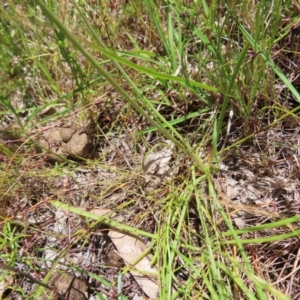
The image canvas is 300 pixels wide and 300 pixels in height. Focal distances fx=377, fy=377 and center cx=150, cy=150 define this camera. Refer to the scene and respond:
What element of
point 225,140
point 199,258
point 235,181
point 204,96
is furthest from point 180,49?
point 199,258

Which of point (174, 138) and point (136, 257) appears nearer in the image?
point (174, 138)

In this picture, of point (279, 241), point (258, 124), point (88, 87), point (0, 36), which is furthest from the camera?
point (0, 36)

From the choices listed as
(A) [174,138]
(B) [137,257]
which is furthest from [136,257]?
(A) [174,138]

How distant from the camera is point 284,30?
1199 mm

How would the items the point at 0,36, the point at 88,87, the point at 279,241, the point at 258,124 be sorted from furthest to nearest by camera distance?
the point at 0,36, the point at 88,87, the point at 258,124, the point at 279,241

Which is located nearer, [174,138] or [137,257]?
[174,138]

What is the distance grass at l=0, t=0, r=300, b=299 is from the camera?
3.47ft

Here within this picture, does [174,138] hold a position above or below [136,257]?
above

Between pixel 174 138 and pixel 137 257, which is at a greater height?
pixel 174 138

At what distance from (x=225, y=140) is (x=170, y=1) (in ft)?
1.61

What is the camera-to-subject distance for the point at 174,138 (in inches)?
40.7

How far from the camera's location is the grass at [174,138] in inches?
41.6

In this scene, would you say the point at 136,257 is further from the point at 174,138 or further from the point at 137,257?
the point at 174,138

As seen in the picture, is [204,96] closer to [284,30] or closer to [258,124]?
[258,124]
